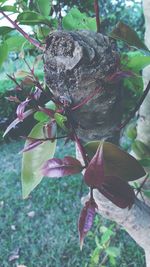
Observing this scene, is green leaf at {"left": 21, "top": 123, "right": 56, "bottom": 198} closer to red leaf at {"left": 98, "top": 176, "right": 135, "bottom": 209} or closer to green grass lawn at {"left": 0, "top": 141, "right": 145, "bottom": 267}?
red leaf at {"left": 98, "top": 176, "right": 135, "bottom": 209}

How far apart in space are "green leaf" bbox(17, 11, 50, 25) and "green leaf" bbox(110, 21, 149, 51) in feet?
0.72

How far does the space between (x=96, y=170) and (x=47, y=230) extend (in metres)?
1.40

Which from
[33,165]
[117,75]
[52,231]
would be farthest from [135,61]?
[52,231]

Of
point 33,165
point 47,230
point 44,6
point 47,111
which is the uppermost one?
point 44,6

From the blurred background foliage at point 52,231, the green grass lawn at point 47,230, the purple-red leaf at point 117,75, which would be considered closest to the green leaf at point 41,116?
the purple-red leaf at point 117,75

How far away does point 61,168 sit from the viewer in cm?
44

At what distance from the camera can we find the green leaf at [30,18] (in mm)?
607

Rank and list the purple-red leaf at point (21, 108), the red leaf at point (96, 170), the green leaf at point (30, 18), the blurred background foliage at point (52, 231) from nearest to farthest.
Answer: the red leaf at point (96, 170), the purple-red leaf at point (21, 108), the green leaf at point (30, 18), the blurred background foliage at point (52, 231)

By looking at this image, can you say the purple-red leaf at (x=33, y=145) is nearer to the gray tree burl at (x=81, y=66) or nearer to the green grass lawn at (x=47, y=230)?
the gray tree burl at (x=81, y=66)

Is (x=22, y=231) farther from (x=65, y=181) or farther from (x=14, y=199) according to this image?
(x=65, y=181)

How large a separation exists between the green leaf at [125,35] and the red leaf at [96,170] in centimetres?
15

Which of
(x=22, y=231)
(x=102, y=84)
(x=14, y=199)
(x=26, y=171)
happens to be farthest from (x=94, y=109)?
(x=14, y=199)

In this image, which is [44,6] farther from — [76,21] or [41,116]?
[41,116]

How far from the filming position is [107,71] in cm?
48
